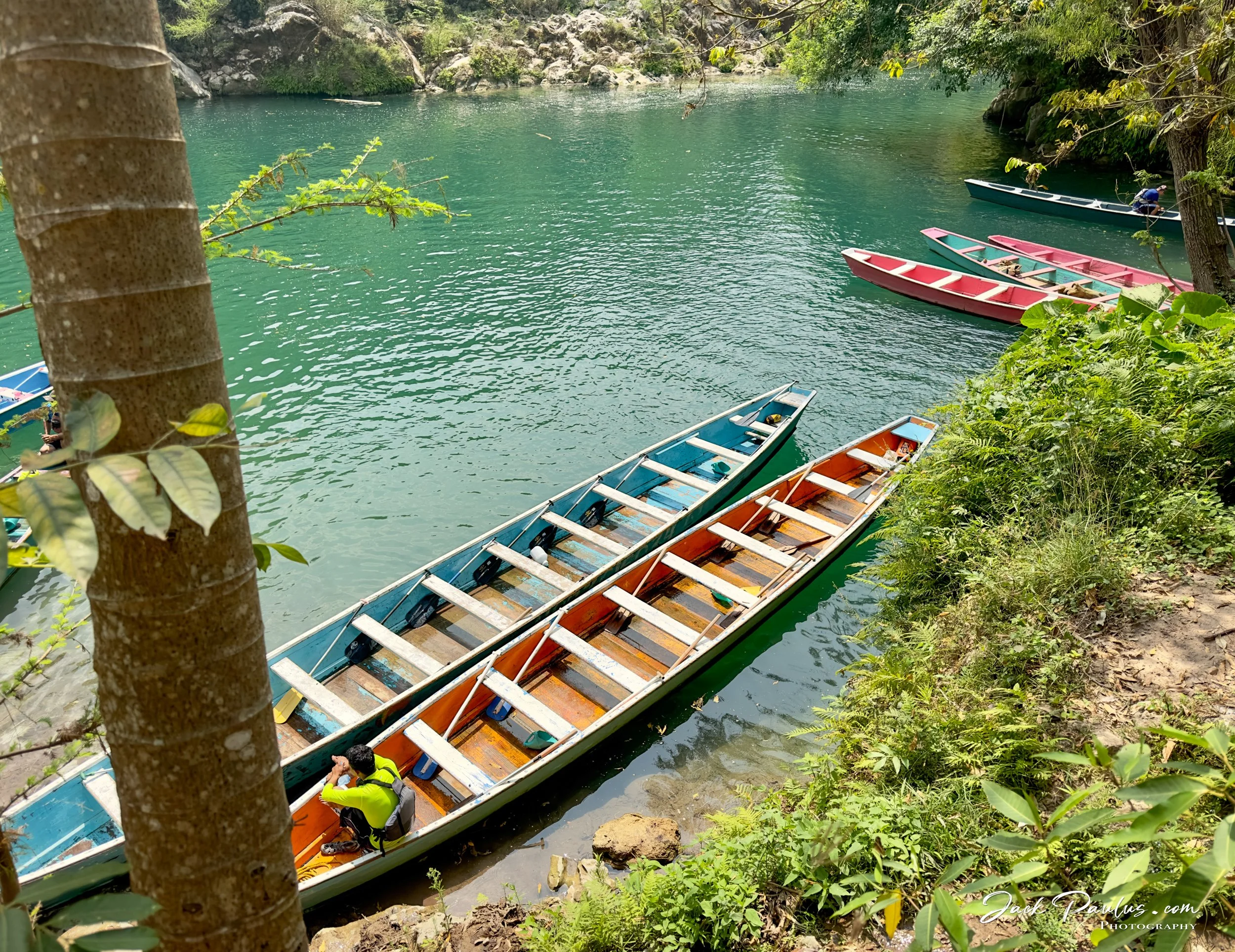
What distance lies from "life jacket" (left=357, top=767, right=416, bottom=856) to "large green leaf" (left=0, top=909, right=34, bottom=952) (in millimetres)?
5883

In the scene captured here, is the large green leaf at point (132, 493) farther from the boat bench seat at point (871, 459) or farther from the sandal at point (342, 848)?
the boat bench seat at point (871, 459)

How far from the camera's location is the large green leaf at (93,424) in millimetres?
1184

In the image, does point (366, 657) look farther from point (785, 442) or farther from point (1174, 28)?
point (1174, 28)

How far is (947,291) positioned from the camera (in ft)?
62.8

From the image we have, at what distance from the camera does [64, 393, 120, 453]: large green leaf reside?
1184 mm

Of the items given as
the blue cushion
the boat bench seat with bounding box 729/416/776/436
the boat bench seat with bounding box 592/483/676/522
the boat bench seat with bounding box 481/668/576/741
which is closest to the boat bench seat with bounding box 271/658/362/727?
the boat bench seat with bounding box 481/668/576/741

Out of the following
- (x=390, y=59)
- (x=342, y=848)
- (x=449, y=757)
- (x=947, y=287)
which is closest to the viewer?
(x=342, y=848)

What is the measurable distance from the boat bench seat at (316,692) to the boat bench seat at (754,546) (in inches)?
200

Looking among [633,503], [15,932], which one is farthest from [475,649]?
[15,932]

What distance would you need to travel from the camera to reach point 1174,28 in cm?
972

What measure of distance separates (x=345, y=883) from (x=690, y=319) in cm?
1542

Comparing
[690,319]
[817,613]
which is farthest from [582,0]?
[817,613]

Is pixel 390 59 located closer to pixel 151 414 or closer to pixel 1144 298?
pixel 1144 298

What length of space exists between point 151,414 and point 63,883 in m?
0.89
